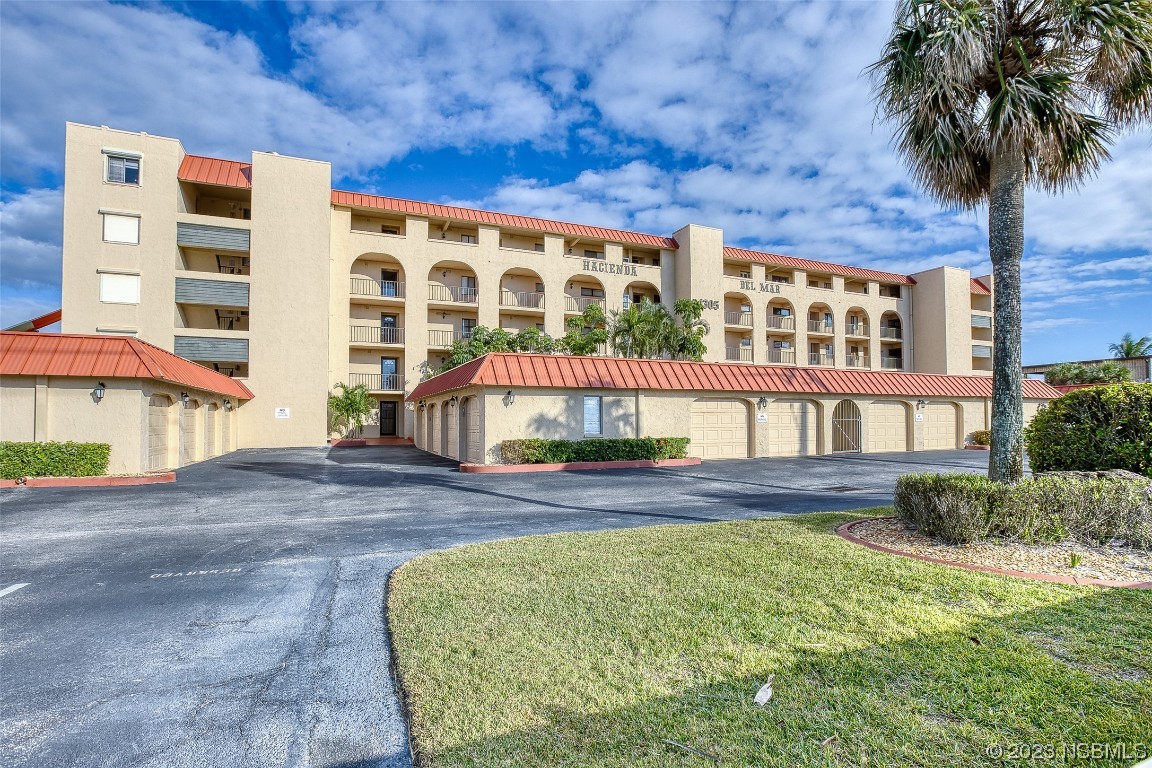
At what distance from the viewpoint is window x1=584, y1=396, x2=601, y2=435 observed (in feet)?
64.7

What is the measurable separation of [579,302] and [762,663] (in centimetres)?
3548

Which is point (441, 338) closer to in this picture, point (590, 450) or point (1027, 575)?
point (590, 450)

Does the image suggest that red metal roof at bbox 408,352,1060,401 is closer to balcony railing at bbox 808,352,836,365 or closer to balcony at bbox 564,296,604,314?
balcony at bbox 564,296,604,314

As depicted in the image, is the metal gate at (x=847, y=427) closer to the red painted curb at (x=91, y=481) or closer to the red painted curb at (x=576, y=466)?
the red painted curb at (x=576, y=466)

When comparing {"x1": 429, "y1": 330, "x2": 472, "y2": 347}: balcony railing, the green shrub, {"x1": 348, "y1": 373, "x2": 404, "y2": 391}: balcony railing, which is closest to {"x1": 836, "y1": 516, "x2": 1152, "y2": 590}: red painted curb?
the green shrub

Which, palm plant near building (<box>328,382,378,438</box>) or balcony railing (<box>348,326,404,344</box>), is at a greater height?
balcony railing (<box>348,326,404,344</box>)

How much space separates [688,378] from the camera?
2147 cm

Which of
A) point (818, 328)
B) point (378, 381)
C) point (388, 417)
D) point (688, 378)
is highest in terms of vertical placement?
point (818, 328)

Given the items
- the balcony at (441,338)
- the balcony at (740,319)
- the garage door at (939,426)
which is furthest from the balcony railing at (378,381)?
the garage door at (939,426)

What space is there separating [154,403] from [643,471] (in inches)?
600

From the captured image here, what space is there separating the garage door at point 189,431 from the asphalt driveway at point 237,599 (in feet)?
19.6

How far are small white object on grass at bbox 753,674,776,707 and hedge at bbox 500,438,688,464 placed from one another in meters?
14.7

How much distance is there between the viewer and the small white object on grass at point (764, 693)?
131 inches

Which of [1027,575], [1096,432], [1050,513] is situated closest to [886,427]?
[1096,432]
